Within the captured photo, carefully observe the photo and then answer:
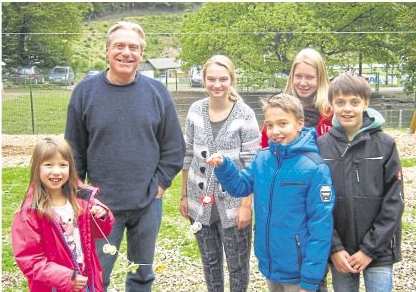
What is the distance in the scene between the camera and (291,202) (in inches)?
112

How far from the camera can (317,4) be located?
1179 inches

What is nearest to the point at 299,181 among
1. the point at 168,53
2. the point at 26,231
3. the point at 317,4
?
the point at 26,231

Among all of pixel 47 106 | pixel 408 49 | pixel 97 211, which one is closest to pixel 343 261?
pixel 97 211

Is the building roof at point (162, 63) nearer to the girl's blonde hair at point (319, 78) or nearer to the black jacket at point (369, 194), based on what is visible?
the girl's blonde hair at point (319, 78)

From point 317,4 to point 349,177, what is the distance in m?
28.5

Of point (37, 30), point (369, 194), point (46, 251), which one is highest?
point (37, 30)

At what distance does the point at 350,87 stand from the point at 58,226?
155 centimetres

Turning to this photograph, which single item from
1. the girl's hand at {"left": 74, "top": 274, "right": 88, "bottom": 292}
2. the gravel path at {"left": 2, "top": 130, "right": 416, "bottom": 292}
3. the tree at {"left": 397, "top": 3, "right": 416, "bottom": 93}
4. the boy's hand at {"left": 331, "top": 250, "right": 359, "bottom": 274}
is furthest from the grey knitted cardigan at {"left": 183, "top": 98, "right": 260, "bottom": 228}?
the tree at {"left": 397, "top": 3, "right": 416, "bottom": 93}

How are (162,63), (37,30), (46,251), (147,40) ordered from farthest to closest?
(147,40) → (162,63) → (37,30) → (46,251)

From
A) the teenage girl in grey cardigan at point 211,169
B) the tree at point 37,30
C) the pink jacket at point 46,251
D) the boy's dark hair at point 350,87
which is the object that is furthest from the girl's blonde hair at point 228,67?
the tree at point 37,30

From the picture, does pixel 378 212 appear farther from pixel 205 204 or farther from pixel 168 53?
pixel 168 53

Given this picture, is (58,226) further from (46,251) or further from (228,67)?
(228,67)

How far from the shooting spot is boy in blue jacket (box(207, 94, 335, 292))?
278 centimetres

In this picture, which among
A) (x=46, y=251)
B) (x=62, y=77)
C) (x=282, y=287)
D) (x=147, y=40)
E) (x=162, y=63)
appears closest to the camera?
(x=46, y=251)
